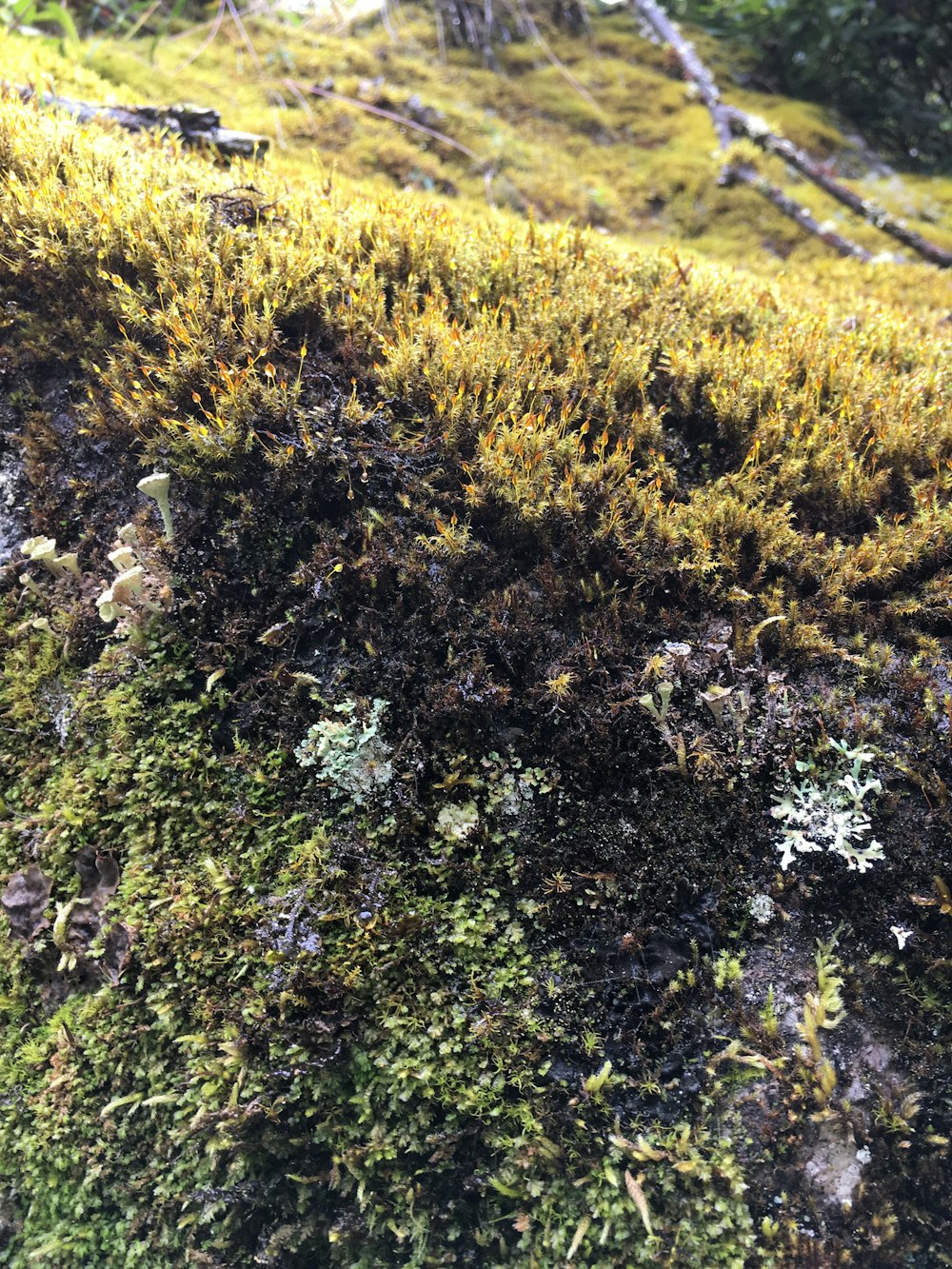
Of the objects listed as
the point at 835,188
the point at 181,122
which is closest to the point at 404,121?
the point at 181,122

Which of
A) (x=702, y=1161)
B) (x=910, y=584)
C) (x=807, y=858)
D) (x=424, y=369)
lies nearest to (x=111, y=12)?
(x=424, y=369)

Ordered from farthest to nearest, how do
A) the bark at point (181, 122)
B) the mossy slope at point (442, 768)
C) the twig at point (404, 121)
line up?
the twig at point (404, 121)
the bark at point (181, 122)
the mossy slope at point (442, 768)

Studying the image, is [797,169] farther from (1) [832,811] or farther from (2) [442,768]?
(2) [442,768]

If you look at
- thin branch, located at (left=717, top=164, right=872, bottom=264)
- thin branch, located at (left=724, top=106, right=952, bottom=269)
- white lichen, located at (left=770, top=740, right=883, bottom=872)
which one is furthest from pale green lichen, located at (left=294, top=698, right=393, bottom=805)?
thin branch, located at (left=724, top=106, right=952, bottom=269)

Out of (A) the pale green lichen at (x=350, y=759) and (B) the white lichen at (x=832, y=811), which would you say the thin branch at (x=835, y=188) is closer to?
(B) the white lichen at (x=832, y=811)

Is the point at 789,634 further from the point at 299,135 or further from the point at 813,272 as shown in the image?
the point at 299,135

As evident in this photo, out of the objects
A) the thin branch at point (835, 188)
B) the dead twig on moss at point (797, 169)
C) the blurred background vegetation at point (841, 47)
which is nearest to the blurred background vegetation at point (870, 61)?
the blurred background vegetation at point (841, 47)
